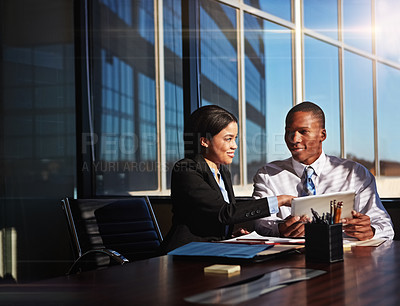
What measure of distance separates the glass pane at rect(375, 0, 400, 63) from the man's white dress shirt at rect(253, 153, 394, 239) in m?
1.23

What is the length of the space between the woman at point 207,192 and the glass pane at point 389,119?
1.47 metres

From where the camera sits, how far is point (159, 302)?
1.24 m

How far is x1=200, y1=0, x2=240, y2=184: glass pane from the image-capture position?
4.45 meters

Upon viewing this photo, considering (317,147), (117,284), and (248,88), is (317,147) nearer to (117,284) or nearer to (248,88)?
(248,88)

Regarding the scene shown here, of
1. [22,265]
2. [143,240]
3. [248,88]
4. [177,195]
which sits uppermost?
[248,88]

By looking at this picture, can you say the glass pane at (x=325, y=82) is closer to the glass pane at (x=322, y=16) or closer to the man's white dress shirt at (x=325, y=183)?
the glass pane at (x=322, y=16)

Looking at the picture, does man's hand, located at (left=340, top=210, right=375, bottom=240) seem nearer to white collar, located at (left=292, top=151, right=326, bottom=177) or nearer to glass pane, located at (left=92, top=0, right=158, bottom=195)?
white collar, located at (left=292, top=151, right=326, bottom=177)

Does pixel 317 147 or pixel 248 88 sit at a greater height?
pixel 248 88

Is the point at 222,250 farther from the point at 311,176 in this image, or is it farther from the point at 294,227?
the point at 311,176

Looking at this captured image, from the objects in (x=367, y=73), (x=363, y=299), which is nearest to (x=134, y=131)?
(x=367, y=73)

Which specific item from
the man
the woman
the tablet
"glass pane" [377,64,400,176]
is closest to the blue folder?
the tablet

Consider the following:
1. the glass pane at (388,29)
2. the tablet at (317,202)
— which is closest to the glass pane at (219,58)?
the glass pane at (388,29)

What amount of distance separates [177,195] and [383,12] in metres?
2.29

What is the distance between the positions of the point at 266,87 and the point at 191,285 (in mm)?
3111
